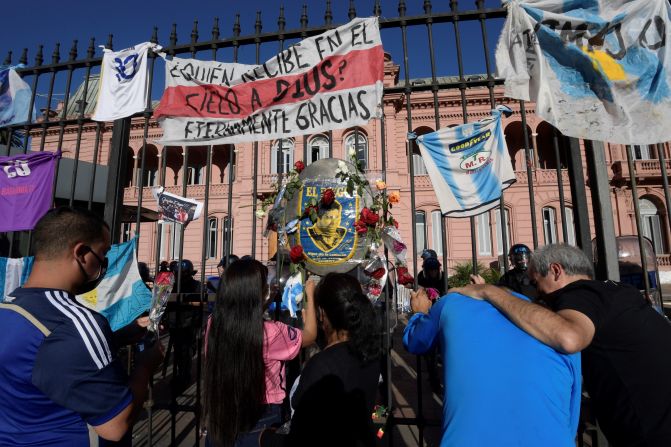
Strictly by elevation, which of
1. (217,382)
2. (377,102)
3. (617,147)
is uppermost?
(617,147)

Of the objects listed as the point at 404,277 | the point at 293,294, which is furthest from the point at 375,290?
the point at 293,294

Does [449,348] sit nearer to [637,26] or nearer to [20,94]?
[637,26]

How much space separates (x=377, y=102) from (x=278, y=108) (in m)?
0.96

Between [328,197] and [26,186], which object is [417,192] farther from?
[26,186]

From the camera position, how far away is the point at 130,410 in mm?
1552

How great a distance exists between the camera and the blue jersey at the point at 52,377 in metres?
1.41

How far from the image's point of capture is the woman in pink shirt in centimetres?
201

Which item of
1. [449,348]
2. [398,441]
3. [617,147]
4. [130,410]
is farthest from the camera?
[617,147]

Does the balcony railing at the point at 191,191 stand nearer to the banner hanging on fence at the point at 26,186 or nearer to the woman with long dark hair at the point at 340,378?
the banner hanging on fence at the point at 26,186

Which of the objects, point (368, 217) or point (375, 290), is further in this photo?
point (375, 290)

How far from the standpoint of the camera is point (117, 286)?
12.3 feet

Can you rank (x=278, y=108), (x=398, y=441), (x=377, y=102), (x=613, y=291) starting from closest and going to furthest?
(x=613, y=291) < (x=377, y=102) < (x=278, y=108) < (x=398, y=441)

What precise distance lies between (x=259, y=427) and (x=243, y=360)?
380 mm

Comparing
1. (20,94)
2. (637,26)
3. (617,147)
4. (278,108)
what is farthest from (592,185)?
(617,147)
